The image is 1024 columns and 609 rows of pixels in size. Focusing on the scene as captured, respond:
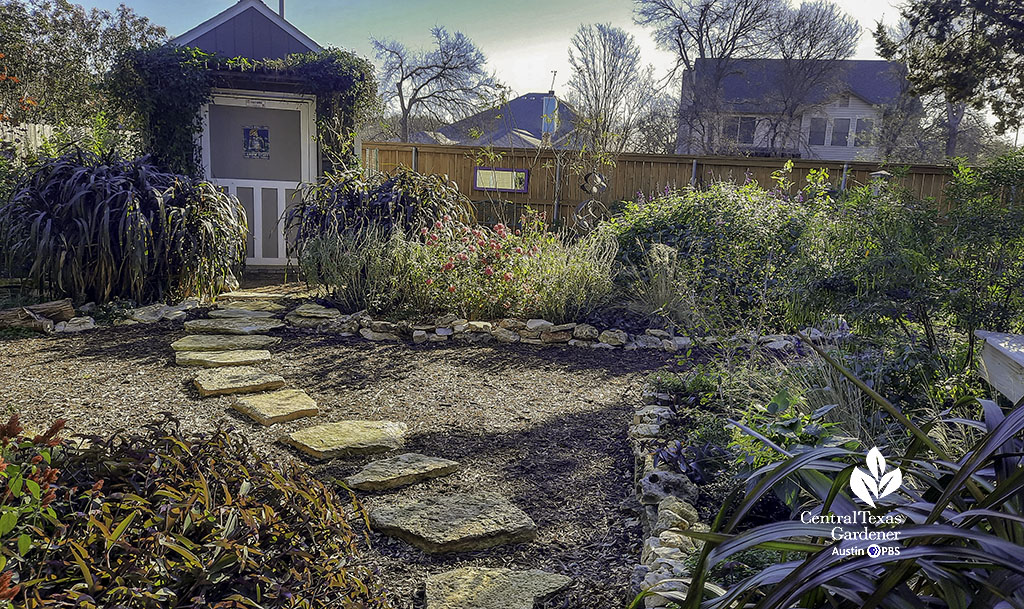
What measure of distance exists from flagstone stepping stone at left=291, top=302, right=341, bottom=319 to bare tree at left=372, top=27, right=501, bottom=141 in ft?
46.4

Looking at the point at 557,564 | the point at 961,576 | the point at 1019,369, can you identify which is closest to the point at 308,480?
the point at 557,564

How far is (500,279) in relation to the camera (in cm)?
540

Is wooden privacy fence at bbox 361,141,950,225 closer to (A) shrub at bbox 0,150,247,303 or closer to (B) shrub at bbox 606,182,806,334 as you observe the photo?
(B) shrub at bbox 606,182,806,334

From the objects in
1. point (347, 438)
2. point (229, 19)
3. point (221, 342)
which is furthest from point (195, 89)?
point (347, 438)

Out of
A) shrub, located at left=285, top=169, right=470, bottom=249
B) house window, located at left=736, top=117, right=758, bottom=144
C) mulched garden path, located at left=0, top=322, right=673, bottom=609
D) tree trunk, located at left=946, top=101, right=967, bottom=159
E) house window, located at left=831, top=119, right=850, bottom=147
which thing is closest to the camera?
mulched garden path, located at left=0, top=322, right=673, bottom=609

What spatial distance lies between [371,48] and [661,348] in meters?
17.8

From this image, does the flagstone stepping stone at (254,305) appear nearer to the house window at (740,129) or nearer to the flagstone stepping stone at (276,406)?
the flagstone stepping stone at (276,406)

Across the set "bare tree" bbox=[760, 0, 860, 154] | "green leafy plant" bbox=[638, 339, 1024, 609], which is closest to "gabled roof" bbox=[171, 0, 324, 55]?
"green leafy plant" bbox=[638, 339, 1024, 609]

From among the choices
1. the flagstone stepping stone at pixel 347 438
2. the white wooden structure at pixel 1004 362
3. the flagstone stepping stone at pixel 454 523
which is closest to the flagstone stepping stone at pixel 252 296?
the flagstone stepping stone at pixel 347 438

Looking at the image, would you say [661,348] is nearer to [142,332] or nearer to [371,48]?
[142,332]

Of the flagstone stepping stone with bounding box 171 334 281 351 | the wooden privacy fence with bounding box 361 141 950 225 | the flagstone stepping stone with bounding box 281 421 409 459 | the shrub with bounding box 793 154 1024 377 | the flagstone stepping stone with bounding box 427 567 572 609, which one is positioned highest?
the wooden privacy fence with bounding box 361 141 950 225

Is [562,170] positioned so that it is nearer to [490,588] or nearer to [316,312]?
[316,312]

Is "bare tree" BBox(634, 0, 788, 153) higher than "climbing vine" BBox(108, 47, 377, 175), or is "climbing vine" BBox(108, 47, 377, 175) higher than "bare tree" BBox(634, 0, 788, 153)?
"bare tree" BBox(634, 0, 788, 153)

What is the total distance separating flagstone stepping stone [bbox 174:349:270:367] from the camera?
3.94 metres
